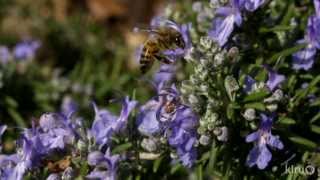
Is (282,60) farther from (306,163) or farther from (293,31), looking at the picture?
(306,163)

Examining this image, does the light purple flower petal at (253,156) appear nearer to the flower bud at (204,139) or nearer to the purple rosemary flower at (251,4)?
the flower bud at (204,139)

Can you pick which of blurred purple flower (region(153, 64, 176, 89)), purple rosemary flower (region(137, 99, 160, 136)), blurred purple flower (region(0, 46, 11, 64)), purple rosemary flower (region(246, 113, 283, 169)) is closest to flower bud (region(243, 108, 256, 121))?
purple rosemary flower (region(246, 113, 283, 169))

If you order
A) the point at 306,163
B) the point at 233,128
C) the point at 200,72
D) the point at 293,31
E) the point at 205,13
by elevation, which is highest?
the point at 205,13

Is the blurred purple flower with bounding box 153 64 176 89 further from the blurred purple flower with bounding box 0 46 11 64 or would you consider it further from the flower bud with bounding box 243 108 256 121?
the blurred purple flower with bounding box 0 46 11 64

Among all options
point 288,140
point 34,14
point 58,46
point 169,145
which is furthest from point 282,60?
A: point 34,14

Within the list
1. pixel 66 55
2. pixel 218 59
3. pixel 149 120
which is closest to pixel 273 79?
pixel 218 59

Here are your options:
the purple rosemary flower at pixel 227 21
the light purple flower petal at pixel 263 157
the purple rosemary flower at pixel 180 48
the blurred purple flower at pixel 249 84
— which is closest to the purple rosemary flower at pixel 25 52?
the purple rosemary flower at pixel 180 48

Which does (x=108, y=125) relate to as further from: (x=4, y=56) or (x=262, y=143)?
(x=4, y=56)
